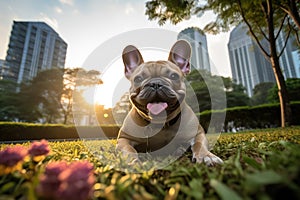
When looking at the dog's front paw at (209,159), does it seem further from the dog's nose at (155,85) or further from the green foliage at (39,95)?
the green foliage at (39,95)

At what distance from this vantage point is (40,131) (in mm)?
10703

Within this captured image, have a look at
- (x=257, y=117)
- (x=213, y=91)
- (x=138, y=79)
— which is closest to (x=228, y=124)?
(x=257, y=117)

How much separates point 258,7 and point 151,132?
32.1ft

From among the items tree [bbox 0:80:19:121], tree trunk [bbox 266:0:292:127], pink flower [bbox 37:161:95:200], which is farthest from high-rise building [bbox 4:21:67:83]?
pink flower [bbox 37:161:95:200]

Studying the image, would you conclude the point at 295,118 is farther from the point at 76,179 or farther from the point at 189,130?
the point at 76,179

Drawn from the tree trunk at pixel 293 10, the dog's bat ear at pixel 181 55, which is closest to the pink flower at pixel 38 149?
the dog's bat ear at pixel 181 55

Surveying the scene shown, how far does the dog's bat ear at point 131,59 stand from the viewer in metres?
2.66

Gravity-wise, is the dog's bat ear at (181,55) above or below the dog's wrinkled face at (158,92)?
above

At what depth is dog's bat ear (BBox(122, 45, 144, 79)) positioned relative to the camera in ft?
8.74

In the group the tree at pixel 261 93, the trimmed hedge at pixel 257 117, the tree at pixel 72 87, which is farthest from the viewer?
the tree at pixel 261 93

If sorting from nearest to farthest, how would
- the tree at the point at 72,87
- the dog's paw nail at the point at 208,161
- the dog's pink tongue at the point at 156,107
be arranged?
the dog's paw nail at the point at 208,161 < the dog's pink tongue at the point at 156,107 < the tree at the point at 72,87

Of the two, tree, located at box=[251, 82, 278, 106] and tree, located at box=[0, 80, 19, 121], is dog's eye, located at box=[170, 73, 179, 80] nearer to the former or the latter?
tree, located at box=[0, 80, 19, 121]

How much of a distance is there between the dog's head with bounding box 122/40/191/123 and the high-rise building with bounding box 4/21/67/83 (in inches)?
2178

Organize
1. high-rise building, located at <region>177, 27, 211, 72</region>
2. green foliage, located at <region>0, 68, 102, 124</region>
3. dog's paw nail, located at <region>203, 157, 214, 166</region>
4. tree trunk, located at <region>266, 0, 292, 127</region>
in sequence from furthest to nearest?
1. green foliage, located at <region>0, 68, 102, 124</region>
2. high-rise building, located at <region>177, 27, 211, 72</region>
3. tree trunk, located at <region>266, 0, 292, 127</region>
4. dog's paw nail, located at <region>203, 157, 214, 166</region>
